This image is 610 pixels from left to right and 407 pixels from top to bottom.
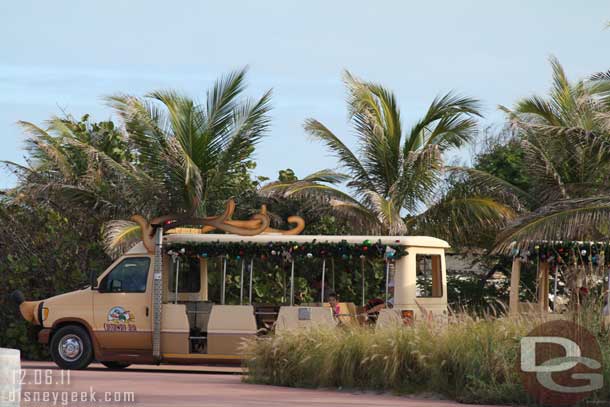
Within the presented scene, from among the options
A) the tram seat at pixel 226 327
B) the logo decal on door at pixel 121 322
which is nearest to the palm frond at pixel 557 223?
the tram seat at pixel 226 327

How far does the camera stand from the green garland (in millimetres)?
20484

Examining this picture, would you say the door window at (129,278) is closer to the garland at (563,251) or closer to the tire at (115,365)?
the tire at (115,365)

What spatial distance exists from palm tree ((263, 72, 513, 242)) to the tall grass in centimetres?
947

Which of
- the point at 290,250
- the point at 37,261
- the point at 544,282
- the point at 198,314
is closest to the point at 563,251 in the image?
the point at 544,282

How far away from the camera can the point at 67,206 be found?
2711cm

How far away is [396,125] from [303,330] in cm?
1117

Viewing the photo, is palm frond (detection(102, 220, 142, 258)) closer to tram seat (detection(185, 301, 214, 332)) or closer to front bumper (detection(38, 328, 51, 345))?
front bumper (detection(38, 328, 51, 345))

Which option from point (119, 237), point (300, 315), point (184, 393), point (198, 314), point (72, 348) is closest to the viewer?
point (184, 393)

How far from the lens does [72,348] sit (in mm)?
20953

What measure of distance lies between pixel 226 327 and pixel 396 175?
25.6 feet

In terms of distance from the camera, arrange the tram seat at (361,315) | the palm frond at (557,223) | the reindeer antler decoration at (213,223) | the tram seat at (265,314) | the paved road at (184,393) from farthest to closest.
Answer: the tram seat at (265,314) → the reindeer antler decoration at (213,223) → the palm frond at (557,223) → the tram seat at (361,315) → the paved road at (184,393)

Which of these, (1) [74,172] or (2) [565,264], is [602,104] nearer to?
(2) [565,264]

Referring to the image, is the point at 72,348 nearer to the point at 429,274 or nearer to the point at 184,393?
the point at 429,274

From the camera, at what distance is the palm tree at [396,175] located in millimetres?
26094
